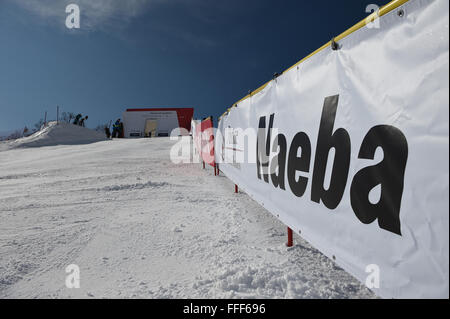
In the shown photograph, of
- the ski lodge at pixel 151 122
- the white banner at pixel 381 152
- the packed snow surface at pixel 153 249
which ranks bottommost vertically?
the packed snow surface at pixel 153 249

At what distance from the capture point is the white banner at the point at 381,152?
3.79ft

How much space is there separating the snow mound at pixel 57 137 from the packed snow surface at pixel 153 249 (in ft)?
48.1

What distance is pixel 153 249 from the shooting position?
2.58 m

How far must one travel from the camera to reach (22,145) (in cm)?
1562

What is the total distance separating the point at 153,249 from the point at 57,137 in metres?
20.8

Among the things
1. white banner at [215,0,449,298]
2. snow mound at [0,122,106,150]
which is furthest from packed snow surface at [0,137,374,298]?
snow mound at [0,122,106,150]

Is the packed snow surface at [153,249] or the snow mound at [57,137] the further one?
the snow mound at [57,137]

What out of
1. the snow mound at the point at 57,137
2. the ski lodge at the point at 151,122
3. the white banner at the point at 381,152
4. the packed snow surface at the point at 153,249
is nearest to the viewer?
the white banner at the point at 381,152

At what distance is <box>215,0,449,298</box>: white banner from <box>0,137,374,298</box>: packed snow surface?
0.37 metres

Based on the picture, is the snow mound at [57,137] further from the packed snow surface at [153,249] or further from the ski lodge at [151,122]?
the packed snow surface at [153,249]

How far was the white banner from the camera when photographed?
3.79ft

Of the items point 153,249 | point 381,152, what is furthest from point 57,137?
point 381,152

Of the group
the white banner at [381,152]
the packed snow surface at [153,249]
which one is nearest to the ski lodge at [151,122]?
the packed snow surface at [153,249]
